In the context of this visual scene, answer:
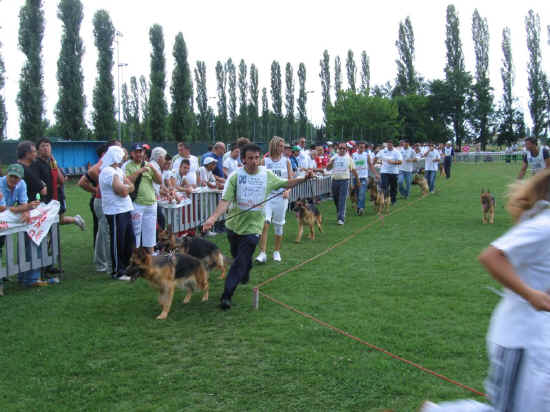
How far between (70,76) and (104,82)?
3104 mm

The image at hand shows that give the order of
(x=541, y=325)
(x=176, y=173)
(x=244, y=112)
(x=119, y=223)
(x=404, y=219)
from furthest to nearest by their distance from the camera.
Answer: (x=244, y=112)
(x=404, y=219)
(x=176, y=173)
(x=119, y=223)
(x=541, y=325)

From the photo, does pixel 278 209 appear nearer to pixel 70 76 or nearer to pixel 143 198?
pixel 143 198

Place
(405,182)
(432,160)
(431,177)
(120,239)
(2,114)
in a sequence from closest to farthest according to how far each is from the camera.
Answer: (120,239) < (405,182) < (432,160) < (431,177) < (2,114)

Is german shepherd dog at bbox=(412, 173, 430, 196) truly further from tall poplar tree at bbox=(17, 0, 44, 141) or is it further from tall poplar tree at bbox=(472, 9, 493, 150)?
tall poplar tree at bbox=(472, 9, 493, 150)

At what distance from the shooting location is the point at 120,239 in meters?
7.73

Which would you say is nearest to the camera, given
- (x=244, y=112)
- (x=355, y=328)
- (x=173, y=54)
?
(x=355, y=328)

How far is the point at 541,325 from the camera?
7.25 ft

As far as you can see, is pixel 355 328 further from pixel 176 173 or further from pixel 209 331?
pixel 176 173

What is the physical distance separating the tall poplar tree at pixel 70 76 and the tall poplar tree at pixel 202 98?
1907 cm

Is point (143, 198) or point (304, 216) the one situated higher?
point (143, 198)

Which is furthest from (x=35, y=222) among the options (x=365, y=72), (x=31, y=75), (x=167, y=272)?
(x=365, y=72)

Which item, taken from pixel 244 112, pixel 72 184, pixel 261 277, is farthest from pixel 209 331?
pixel 244 112

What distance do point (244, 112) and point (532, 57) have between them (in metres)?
39.8

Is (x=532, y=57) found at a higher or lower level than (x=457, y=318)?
higher
